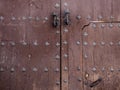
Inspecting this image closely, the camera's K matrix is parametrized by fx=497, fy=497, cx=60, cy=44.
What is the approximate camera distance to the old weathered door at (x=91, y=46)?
3.97 metres

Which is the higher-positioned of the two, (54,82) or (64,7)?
(64,7)

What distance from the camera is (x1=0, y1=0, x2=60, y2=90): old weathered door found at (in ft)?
12.9

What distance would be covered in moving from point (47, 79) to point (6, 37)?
467 millimetres

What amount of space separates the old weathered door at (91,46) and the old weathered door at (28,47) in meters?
0.09

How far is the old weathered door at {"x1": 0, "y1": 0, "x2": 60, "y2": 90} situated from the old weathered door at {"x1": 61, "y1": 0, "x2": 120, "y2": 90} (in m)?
0.09

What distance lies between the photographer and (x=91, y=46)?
3.98 m

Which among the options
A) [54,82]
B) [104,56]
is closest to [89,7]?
[104,56]

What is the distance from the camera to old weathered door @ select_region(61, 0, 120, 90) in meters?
3.97

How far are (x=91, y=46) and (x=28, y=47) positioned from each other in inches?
19.8

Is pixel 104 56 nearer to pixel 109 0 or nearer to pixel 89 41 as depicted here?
pixel 89 41

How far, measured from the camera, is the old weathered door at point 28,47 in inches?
155

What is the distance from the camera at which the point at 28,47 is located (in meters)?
3.95

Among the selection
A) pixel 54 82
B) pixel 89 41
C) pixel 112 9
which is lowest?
pixel 54 82

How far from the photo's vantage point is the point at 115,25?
402 cm
